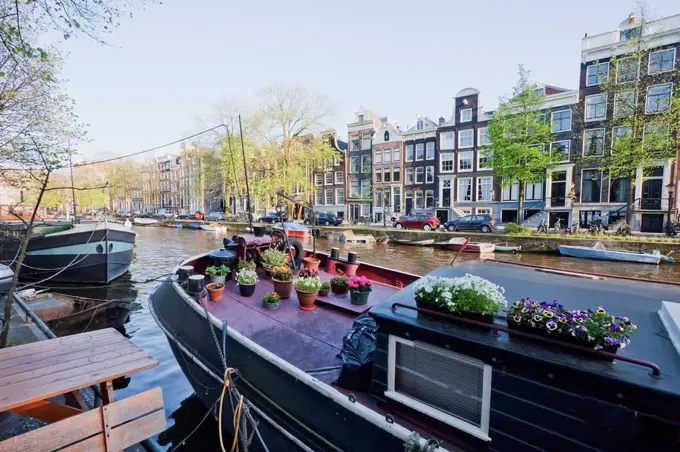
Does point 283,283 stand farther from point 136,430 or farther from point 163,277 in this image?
point 163,277

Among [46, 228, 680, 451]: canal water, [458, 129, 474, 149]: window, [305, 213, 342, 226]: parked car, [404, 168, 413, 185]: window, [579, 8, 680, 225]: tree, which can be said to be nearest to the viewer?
[46, 228, 680, 451]: canal water

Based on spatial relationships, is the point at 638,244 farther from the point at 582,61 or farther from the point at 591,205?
the point at 582,61

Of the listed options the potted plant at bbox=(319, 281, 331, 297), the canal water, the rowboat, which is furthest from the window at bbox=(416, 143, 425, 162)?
the potted plant at bbox=(319, 281, 331, 297)

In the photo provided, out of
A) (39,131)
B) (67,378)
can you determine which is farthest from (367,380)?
(39,131)

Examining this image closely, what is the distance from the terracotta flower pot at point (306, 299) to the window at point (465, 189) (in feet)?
104

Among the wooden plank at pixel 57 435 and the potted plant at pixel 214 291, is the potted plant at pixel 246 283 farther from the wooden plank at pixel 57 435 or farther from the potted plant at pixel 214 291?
the wooden plank at pixel 57 435

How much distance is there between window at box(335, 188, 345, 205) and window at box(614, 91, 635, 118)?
90.1 feet

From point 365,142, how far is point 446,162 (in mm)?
10601

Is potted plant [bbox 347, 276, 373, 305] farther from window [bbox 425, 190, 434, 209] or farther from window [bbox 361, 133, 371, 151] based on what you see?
window [bbox 361, 133, 371, 151]

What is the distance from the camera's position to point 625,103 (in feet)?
71.9

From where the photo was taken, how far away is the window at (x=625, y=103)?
22078mm

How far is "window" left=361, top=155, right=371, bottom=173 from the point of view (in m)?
41.2

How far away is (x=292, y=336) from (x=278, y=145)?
3455 cm

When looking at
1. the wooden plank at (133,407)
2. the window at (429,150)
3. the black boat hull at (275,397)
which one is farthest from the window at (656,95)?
the wooden plank at (133,407)
